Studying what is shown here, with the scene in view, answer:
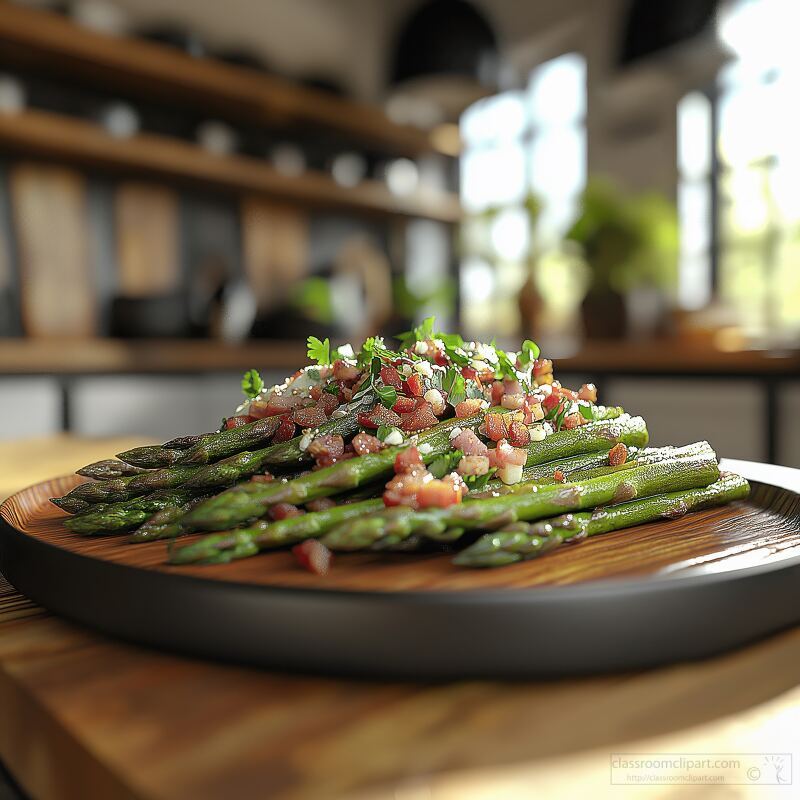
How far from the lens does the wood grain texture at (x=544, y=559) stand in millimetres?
792

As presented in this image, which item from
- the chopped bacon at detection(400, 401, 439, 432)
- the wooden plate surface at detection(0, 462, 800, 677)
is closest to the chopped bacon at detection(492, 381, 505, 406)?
the chopped bacon at detection(400, 401, 439, 432)

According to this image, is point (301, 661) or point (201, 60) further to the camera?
point (201, 60)

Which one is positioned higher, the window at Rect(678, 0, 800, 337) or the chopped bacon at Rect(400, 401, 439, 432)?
the window at Rect(678, 0, 800, 337)

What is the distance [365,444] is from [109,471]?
0.46 meters

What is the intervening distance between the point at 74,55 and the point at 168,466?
16.4 feet

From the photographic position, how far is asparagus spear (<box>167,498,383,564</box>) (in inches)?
32.8

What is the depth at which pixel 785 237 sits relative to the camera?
7043 millimetres

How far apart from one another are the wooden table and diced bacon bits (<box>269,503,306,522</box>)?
9.7 inches

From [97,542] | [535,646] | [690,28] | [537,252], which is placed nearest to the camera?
[535,646]

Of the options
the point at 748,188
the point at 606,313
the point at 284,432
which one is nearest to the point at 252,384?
the point at 284,432

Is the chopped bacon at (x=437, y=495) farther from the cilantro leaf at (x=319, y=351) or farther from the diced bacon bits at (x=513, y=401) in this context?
the cilantro leaf at (x=319, y=351)

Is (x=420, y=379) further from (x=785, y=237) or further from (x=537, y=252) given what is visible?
(x=537, y=252)

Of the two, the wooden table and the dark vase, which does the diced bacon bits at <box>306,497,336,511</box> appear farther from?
the dark vase

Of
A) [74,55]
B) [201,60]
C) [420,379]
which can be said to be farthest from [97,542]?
[201,60]
